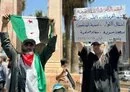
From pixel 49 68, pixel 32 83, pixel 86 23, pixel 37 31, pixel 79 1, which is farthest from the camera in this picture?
pixel 79 1

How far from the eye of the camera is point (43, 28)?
32.2 feet

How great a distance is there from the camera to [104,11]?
9469 mm

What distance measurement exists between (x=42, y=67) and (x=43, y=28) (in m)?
1.52

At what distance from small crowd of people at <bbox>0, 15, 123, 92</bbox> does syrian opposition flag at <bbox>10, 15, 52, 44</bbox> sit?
4.03 ft

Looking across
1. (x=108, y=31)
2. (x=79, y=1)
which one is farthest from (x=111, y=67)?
(x=79, y=1)

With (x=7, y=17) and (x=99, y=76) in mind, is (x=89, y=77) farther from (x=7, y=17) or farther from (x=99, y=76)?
(x=7, y=17)

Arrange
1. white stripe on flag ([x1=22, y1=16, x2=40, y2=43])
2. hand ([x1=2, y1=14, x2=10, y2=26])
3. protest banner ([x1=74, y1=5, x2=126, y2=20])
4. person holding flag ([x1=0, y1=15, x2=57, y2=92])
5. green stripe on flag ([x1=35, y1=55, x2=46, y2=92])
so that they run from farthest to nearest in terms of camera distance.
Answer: white stripe on flag ([x1=22, y1=16, x2=40, y2=43]) → protest banner ([x1=74, y1=5, x2=126, y2=20]) → hand ([x1=2, y1=14, x2=10, y2=26]) → green stripe on flag ([x1=35, y1=55, x2=46, y2=92]) → person holding flag ([x1=0, y1=15, x2=57, y2=92])

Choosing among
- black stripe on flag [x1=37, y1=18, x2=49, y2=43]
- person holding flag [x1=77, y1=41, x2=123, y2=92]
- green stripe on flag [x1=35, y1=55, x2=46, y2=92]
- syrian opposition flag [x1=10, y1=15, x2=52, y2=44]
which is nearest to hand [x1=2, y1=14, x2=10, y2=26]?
green stripe on flag [x1=35, y1=55, x2=46, y2=92]

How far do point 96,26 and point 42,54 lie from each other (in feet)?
3.68

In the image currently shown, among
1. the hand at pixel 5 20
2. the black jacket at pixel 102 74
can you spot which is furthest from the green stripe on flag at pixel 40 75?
the hand at pixel 5 20

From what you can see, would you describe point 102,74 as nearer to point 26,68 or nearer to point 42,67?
point 42,67

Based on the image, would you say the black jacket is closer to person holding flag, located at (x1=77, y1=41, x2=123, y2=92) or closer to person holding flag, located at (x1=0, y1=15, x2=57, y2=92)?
person holding flag, located at (x1=77, y1=41, x2=123, y2=92)

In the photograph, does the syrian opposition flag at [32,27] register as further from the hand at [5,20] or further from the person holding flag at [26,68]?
the person holding flag at [26,68]

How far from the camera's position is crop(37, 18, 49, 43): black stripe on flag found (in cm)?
980
